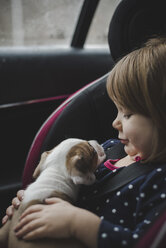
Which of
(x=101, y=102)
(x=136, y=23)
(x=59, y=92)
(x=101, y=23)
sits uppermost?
(x=136, y=23)

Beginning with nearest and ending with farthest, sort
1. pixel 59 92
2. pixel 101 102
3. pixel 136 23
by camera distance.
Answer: pixel 136 23, pixel 101 102, pixel 59 92

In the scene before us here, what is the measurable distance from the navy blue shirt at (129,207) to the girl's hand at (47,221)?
0.10 m

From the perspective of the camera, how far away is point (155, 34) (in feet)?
4.18

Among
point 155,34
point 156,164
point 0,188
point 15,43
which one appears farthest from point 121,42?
point 15,43

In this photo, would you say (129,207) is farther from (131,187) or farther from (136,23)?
(136,23)

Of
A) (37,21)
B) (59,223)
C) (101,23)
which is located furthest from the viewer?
(101,23)

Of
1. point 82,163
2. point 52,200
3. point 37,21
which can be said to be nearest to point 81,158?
point 82,163

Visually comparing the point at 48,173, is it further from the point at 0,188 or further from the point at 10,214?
the point at 0,188

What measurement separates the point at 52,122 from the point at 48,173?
0.35m

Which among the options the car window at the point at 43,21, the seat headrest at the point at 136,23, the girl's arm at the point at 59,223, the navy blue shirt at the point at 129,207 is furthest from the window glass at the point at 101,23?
the girl's arm at the point at 59,223

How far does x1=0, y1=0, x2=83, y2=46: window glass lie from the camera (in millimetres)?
2324

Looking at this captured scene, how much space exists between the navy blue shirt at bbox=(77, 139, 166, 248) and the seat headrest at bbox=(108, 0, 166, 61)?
559 millimetres

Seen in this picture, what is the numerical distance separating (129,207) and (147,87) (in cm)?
38

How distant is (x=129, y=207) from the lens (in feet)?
3.23
